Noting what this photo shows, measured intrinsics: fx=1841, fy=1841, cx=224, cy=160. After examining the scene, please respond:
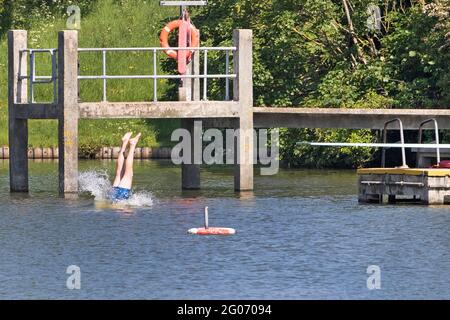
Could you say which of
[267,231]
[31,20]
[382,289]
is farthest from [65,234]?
[31,20]

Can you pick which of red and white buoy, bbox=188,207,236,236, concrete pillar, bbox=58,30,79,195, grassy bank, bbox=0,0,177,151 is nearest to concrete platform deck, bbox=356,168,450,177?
red and white buoy, bbox=188,207,236,236

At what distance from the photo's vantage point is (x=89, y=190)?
4497 cm

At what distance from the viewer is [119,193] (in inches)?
1646

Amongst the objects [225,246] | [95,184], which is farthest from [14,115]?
[225,246]

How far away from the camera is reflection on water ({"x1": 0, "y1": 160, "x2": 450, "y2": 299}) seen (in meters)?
29.3

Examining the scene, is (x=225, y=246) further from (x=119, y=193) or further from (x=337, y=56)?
(x=337, y=56)

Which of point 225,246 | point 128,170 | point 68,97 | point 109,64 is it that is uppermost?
point 109,64

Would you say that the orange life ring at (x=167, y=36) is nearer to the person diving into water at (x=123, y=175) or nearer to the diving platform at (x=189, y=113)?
the diving platform at (x=189, y=113)

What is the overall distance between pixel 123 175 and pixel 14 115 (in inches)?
175

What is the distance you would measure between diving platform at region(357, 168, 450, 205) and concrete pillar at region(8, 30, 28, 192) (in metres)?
8.77

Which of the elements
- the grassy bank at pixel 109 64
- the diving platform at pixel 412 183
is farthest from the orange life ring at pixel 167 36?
the grassy bank at pixel 109 64

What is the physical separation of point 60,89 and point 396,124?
917cm
